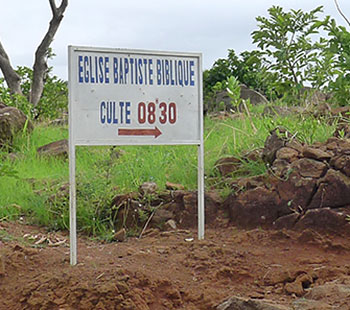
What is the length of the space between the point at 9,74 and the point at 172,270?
50.4 feet

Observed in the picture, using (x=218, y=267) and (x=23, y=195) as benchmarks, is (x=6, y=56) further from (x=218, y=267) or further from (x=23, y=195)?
(x=218, y=267)

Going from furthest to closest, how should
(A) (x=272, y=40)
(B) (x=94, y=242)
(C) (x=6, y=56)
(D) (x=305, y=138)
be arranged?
(C) (x=6, y=56), (A) (x=272, y=40), (D) (x=305, y=138), (B) (x=94, y=242)

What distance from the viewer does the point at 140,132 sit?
5.75 meters

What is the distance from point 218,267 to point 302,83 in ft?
11.5

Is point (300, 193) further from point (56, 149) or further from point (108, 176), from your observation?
point (56, 149)

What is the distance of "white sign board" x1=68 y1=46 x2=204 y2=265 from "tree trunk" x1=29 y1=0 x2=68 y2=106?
13.5 meters

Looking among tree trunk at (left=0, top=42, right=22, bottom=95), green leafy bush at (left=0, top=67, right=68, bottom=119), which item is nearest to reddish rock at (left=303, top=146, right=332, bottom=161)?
green leafy bush at (left=0, top=67, right=68, bottom=119)

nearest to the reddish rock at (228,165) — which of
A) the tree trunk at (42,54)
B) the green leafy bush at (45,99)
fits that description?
the green leafy bush at (45,99)

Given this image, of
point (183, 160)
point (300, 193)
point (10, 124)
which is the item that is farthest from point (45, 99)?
point (300, 193)

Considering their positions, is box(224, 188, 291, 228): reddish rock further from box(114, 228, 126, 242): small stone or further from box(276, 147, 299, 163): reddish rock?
box(114, 228, 126, 242): small stone

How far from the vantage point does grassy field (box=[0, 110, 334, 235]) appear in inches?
267

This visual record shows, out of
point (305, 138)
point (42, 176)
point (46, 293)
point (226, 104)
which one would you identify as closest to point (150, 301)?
point (46, 293)

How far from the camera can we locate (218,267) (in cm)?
515

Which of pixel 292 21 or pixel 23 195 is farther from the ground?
pixel 292 21
